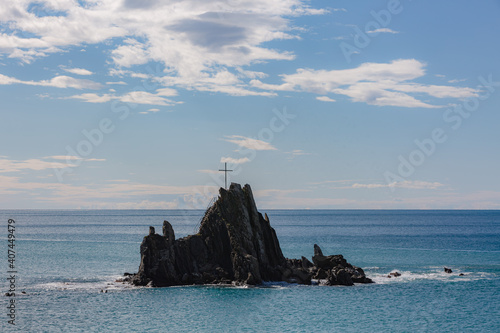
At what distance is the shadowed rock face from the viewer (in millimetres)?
71000

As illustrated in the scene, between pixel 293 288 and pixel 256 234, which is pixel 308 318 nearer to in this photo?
pixel 293 288

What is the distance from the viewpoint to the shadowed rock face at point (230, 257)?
71.0 m

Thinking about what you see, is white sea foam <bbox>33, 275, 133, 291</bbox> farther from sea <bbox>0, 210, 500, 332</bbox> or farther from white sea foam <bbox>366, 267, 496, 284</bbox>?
white sea foam <bbox>366, 267, 496, 284</bbox>

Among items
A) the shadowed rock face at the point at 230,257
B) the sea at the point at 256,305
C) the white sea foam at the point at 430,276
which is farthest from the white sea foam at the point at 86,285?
the white sea foam at the point at 430,276

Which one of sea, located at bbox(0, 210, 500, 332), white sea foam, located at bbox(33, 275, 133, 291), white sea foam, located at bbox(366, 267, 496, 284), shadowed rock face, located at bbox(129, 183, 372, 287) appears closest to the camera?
sea, located at bbox(0, 210, 500, 332)

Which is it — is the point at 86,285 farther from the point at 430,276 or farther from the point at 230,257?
the point at 430,276

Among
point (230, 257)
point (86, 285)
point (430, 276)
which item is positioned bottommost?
point (430, 276)

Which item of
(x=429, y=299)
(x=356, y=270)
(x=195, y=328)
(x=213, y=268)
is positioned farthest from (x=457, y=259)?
(x=195, y=328)

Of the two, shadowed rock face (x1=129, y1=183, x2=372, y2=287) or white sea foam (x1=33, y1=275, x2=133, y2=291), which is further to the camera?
shadowed rock face (x1=129, y1=183, x2=372, y2=287)

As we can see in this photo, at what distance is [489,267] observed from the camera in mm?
90812

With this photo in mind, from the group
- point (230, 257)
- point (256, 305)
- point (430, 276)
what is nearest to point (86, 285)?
point (230, 257)

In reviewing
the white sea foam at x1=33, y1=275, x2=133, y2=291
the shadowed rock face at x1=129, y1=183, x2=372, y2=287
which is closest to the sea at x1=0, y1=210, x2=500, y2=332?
the white sea foam at x1=33, y1=275, x2=133, y2=291

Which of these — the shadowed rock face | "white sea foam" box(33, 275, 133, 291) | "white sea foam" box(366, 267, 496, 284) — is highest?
the shadowed rock face

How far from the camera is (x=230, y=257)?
74625mm
